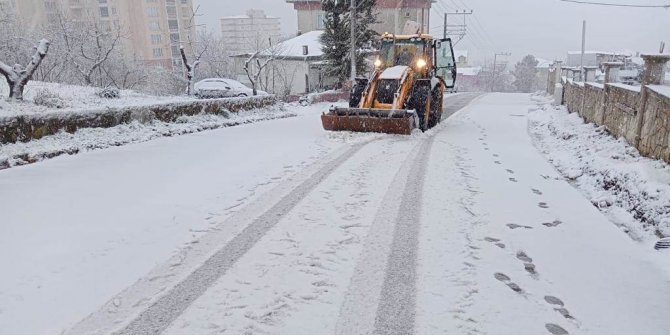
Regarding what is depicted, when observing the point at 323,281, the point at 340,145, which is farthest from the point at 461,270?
the point at 340,145

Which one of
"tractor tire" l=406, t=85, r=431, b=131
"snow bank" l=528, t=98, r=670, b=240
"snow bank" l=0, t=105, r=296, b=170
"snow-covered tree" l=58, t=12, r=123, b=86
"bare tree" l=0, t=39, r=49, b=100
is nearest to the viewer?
"snow bank" l=528, t=98, r=670, b=240

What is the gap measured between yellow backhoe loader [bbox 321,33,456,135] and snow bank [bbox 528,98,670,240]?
2.82 metres

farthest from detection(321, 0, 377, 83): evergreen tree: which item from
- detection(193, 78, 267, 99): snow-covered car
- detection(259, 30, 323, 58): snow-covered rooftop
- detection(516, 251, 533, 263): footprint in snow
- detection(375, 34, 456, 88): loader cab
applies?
detection(516, 251, 533, 263): footprint in snow

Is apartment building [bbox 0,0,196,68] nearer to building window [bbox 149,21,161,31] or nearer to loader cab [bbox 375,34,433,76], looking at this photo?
building window [bbox 149,21,161,31]

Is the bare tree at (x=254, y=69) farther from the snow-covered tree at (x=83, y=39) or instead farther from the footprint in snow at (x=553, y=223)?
the footprint in snow at (x=553, y=223)

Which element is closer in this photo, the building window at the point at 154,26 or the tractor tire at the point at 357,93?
the tractor tire at the point at 357,93

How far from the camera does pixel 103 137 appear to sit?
27.5ft

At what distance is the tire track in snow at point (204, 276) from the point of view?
2.78 meters

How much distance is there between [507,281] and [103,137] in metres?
8.04

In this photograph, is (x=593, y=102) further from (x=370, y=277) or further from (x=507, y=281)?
(x=370, y=277)

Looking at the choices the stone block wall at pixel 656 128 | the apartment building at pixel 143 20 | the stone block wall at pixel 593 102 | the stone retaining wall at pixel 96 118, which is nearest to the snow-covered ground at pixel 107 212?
the stone retaining wall at pixel 96 118

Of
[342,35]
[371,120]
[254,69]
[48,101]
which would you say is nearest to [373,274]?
[371,120]

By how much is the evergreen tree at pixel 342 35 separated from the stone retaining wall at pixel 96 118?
419 inches

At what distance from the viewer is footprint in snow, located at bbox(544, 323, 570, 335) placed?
271cm
